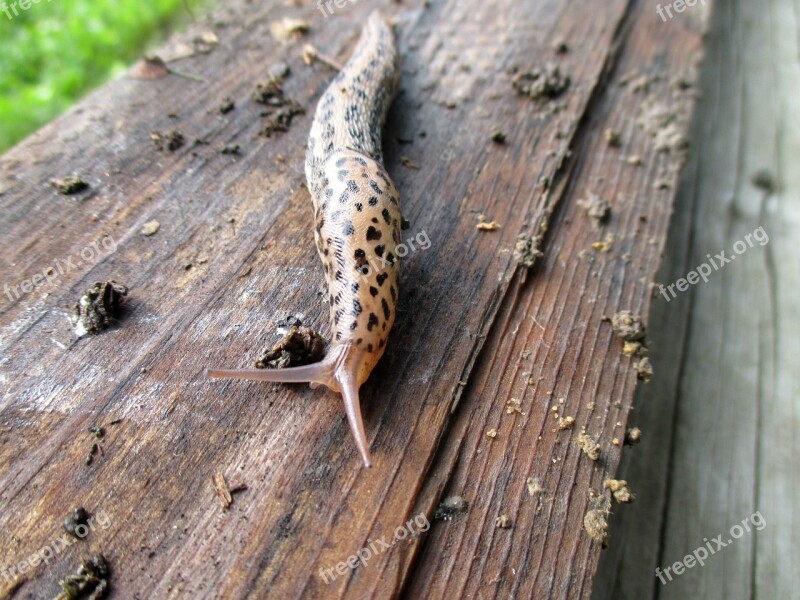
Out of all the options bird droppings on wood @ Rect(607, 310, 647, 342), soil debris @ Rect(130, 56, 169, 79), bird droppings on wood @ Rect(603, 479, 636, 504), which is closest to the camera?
bird droppings on wood @ Rect(603, 479, 636, 504)

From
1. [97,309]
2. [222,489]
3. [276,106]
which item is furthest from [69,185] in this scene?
[222,489]

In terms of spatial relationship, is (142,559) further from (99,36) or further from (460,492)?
(99,36)

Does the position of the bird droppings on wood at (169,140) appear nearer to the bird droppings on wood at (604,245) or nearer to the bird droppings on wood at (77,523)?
the bird droppings on wood at (77,523)

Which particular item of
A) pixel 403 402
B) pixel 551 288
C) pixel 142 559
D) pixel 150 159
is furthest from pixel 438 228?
pixel 142 559

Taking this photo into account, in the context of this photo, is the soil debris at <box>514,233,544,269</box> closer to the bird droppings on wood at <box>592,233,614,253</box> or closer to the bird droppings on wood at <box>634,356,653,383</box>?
the bird droppings on wood at <box>592,233,614,253</box>

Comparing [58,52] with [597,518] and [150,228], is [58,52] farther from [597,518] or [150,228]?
[597,518]

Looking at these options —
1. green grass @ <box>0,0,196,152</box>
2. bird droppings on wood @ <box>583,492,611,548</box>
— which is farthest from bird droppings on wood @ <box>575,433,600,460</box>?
green grass @ <box>0,0,196,152</box>

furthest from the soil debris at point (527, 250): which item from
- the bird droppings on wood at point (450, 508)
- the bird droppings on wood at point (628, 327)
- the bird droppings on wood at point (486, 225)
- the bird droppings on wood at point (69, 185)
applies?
the bird droppings on wood at point (69, 185)
